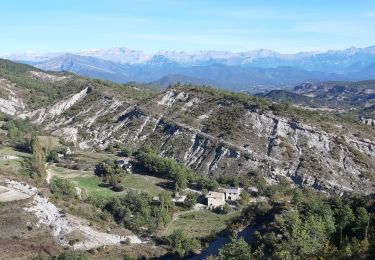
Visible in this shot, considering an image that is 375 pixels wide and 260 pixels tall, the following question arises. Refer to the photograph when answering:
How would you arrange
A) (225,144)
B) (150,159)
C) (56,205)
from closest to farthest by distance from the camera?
(56,205) → (150,159) → (225,144)

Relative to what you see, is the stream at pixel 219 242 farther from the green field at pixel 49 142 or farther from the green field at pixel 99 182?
the green field at pixel 49 142

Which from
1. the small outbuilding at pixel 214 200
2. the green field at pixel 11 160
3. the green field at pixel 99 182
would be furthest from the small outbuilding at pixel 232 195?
the green field at pixel 11 160

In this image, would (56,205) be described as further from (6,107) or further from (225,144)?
(6,107)

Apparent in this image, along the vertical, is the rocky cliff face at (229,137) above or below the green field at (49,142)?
above

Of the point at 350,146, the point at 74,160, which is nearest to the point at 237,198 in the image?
the point at 350,146

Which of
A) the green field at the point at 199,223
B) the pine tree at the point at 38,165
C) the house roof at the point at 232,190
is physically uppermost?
the pine tree at the point at 38,165

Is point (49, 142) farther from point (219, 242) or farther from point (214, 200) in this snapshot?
point (219, 242)
